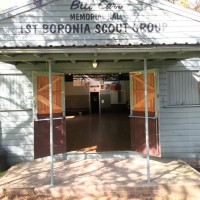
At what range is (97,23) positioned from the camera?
335 inches

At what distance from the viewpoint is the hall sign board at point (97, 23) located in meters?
8.37

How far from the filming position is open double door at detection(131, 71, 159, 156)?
8.41 metres

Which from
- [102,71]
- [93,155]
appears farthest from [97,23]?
[93,155]

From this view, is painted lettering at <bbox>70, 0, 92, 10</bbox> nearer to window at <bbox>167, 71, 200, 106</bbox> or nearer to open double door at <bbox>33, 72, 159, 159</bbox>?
open double door at <bbox>33, 72, 159, 159</bbox>

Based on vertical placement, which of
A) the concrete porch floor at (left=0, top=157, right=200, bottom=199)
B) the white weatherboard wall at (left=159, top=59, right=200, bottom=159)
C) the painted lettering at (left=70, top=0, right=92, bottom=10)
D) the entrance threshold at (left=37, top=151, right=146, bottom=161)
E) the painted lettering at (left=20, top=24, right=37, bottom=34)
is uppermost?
the painted lettering at (left=70, top=0, right=92, bottom=10)

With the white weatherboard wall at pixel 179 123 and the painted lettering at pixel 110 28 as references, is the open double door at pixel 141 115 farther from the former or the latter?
the painted lettering at pixel 110 28

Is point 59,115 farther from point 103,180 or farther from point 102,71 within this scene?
point 103,180

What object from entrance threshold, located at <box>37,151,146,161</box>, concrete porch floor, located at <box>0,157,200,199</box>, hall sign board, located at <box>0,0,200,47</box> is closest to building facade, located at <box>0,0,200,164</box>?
hall sign board, located at <box>0,0,200,47</box>

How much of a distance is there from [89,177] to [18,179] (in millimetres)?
1544

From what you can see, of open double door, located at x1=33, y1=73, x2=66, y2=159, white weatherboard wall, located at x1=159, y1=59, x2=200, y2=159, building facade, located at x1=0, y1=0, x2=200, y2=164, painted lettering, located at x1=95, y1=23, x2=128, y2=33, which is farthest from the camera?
white weatherboard wall, located at x1=159, y1=59, x2=200, y2=159

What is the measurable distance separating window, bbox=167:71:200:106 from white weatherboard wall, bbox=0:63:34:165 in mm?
3964

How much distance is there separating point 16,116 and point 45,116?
86 cm

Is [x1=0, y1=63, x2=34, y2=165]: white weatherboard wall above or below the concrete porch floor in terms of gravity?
above

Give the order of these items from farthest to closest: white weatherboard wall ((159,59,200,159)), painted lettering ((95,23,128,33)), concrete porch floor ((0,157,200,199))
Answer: white weatherboard wall ((159,59,200,159)), painted lettering ((95,23,128,33)), concrete porch floor ((0,157,200,199))
